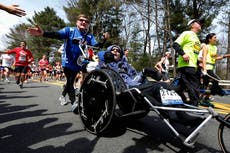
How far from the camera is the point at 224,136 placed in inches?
127

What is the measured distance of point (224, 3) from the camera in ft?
69.0

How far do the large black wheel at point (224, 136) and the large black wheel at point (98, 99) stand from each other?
126 centimetres

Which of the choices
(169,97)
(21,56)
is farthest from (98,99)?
(21,56)

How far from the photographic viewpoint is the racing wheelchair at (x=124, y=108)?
126 inches

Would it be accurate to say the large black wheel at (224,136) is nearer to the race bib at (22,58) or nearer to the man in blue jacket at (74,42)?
the man in blue jacket at (74,42)

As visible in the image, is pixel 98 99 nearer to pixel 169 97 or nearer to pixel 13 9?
pixel 169 97

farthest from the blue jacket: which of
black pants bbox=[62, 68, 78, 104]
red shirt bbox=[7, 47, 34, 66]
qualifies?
red shirt bbox=[7, 47, 34, 66]

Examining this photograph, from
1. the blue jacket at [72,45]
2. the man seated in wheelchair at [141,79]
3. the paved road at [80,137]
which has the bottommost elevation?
the paved road at [80,137]

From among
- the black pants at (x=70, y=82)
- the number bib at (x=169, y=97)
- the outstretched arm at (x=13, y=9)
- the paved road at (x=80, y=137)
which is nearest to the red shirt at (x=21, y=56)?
the black pants at (x=70, y=82)

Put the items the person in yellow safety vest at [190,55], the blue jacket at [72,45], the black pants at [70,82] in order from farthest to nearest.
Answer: the black pants at [70,82]
the blue jacket at [72,45]
the person in yellow safety vest at [190,55]

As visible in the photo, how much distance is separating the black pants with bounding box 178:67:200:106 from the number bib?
199cm

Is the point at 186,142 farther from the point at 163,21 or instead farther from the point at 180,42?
the point at 163,21

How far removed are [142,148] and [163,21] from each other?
71.6 ft

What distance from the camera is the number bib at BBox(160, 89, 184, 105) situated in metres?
3.42
